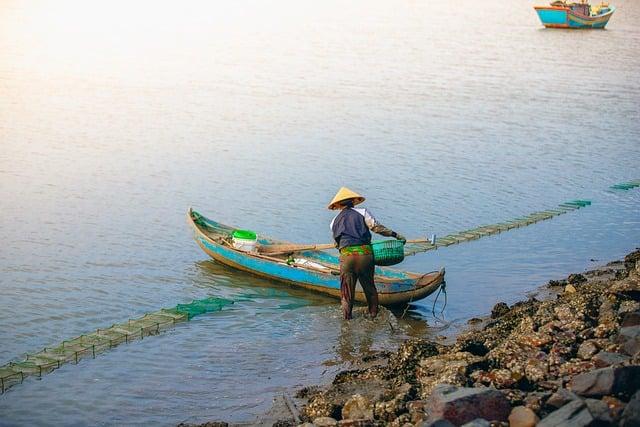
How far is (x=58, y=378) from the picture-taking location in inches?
445

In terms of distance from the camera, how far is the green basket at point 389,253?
43.2 feet

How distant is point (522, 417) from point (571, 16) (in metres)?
64.7

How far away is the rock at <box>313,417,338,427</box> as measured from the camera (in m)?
8.38

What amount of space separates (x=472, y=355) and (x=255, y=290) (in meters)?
6.22

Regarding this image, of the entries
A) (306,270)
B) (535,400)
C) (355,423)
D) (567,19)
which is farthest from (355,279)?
(567,19)

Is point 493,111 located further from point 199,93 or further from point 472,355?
point 472,355

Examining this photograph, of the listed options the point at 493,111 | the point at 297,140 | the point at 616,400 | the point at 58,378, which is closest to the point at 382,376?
the point at 616,400

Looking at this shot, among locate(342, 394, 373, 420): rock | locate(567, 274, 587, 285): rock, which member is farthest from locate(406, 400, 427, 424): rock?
locate(567, 274, 587, 285): rock

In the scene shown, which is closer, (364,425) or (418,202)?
(364,425)

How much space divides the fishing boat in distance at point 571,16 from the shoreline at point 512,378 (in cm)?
5936

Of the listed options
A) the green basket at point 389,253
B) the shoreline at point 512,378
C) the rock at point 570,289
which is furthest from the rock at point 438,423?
the rock at point 570,289

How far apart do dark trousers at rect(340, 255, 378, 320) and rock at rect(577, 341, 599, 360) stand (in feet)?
12.7

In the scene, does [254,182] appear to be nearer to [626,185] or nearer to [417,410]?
[626,185]

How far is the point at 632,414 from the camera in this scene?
22.9ft
